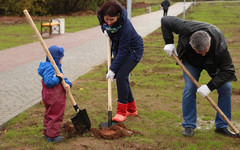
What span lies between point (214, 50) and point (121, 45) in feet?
4.40

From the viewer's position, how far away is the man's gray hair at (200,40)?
4147 millimetres

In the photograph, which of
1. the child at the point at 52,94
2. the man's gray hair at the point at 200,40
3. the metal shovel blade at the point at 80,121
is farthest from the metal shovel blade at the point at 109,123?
the man's gray hair at the point at 200,40

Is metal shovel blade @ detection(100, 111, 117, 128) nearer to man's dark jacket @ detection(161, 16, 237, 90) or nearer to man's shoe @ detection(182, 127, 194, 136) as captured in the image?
man's shoe @ detection(182, 127, 194, 136)

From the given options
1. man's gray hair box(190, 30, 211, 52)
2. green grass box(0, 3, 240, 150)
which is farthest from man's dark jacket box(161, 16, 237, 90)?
green grass box(0, 3, 240, 150)

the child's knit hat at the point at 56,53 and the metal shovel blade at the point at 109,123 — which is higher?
the child's knit hat at the point at 56,53

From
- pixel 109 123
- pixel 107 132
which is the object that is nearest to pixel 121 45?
pixel 109 123

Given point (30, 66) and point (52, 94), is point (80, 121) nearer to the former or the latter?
point (52, 94)

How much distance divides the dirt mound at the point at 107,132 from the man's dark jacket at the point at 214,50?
1240 mm

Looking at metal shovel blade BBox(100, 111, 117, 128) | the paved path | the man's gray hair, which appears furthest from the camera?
the paved path

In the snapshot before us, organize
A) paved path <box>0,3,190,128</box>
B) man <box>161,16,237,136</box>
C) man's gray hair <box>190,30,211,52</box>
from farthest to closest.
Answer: paved path <box>0,3,190,128</box>, man <box>161,16,237,136</box>, man's gray hair <box>190,30,211,52</box>

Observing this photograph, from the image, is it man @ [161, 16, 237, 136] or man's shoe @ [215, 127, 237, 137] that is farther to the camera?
man's shoe @ [215, 127, 237, 137]

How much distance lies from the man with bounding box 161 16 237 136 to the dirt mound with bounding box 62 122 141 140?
0.79m

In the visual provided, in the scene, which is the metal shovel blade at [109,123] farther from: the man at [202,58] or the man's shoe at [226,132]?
the man's shoe at [226,132]

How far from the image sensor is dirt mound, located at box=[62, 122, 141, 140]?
4.77m
